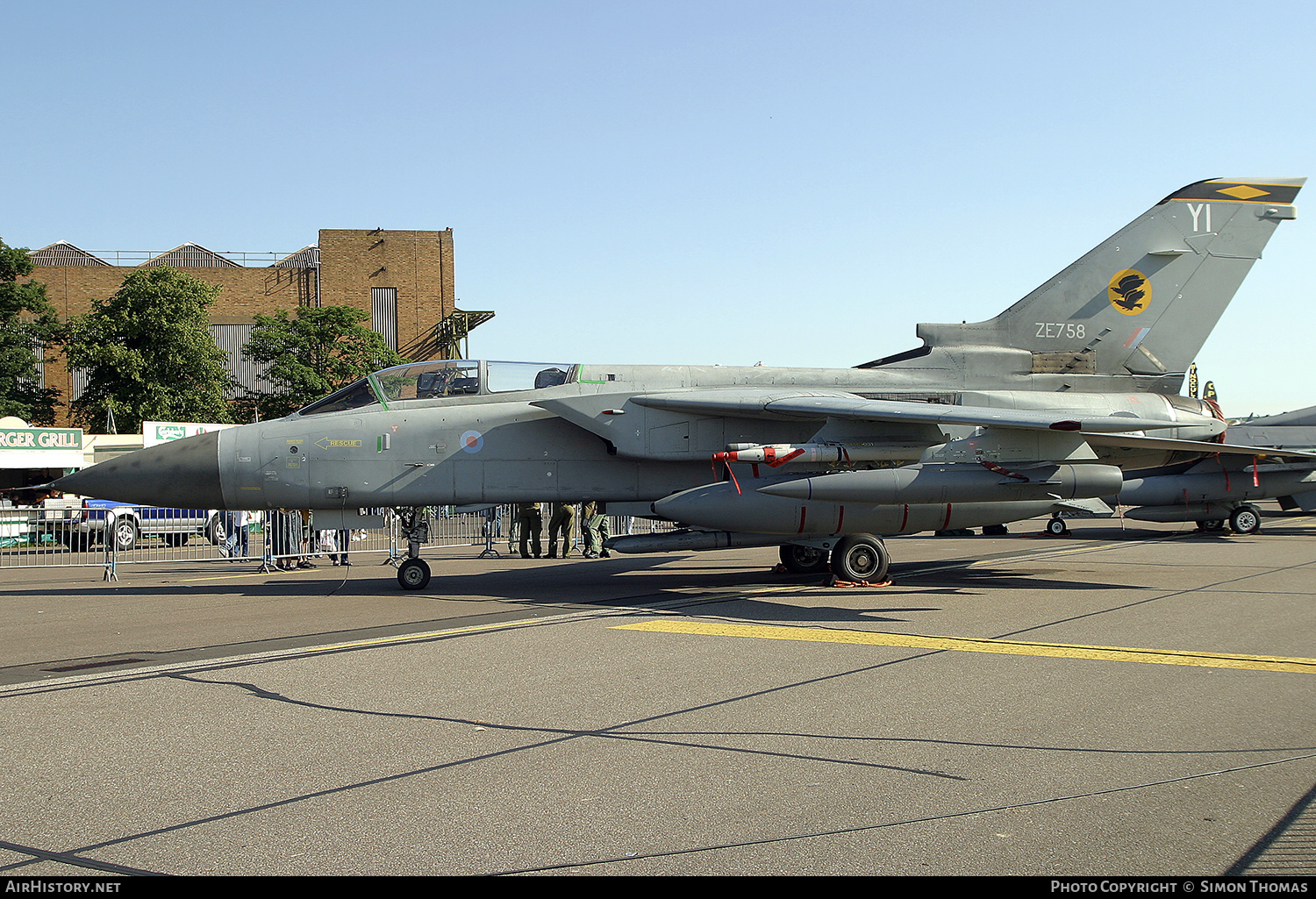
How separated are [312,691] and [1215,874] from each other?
204 inches

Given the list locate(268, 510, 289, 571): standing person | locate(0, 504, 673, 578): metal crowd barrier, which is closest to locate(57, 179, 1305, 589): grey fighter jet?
locate(0, 504, 673, 578): metal crowd barrier

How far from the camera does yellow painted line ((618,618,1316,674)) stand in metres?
7.21

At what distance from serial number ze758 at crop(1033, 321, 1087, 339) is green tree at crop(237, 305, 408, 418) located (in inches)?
1806

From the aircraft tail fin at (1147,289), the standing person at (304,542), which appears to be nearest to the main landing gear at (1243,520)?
the aircraft tail fin at (1147,289)

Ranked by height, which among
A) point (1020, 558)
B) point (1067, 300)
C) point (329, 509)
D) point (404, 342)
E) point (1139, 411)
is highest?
point (404, 342)

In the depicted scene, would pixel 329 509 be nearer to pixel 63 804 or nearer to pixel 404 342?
pixel 63 804

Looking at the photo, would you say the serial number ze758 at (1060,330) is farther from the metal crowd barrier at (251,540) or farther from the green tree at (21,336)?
the green tree at (21,336)

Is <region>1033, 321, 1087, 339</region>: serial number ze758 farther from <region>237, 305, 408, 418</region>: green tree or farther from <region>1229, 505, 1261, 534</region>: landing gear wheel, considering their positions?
<region>237, 305, 408, 418</region>: green tree

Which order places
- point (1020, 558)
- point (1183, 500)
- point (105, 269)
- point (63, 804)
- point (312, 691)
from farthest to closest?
point (105, 269) < point (1183, 500) < point (1020, 558) < point (312, 691) < point (63, 804)

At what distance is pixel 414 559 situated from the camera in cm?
1301

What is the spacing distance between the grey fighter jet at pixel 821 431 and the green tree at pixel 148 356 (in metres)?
37.9
